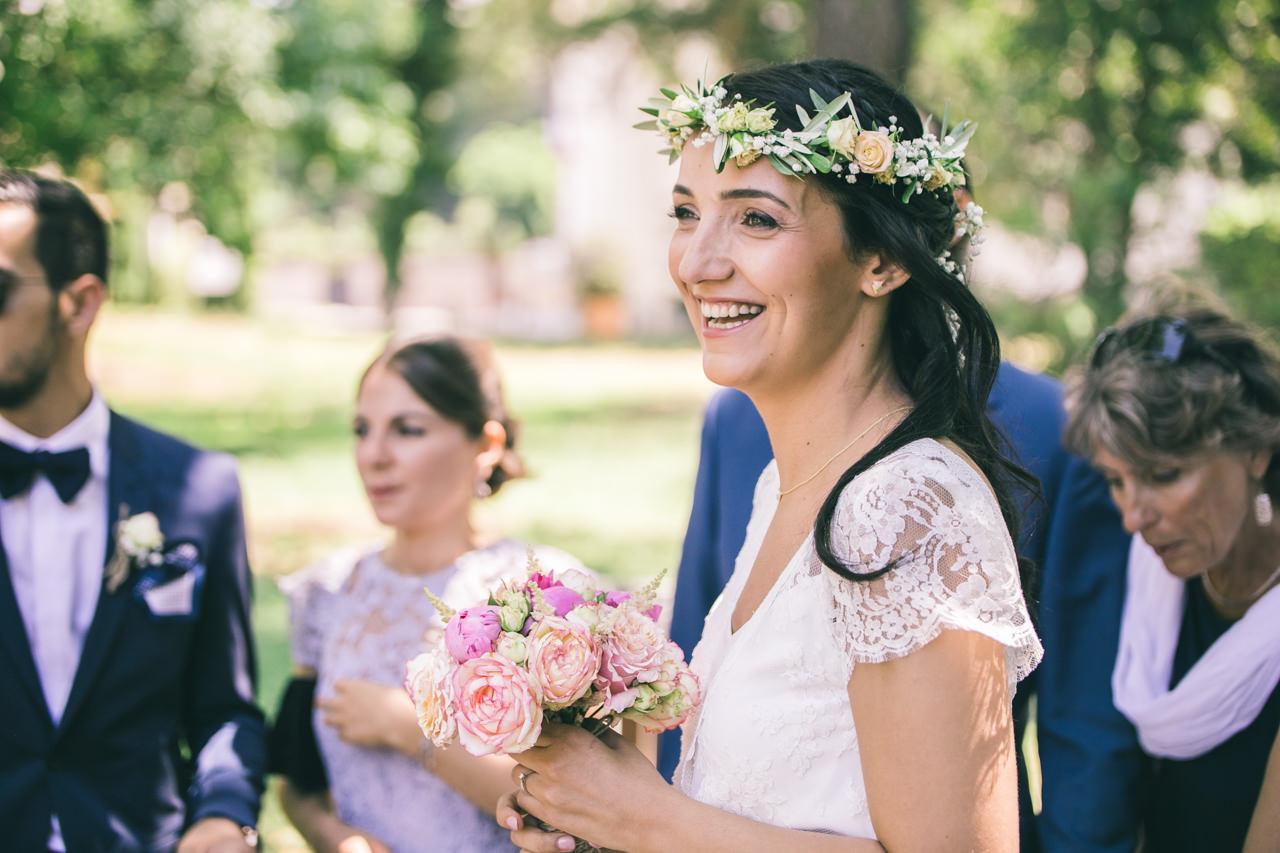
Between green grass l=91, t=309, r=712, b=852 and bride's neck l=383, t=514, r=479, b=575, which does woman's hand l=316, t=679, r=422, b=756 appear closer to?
bride's neck l=383, t=514, r=479, b=575

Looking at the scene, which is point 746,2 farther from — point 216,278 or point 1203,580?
point 216,278

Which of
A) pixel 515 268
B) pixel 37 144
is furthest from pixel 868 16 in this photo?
pixel 515 268

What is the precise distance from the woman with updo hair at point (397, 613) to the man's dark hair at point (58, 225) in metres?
0.88

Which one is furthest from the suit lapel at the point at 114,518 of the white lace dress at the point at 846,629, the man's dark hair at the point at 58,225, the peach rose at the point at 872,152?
the peach rose at the point at 872,152

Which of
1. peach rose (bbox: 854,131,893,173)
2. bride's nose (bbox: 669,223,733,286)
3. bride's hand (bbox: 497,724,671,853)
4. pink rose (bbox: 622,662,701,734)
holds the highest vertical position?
peach rose (bbox: 854,131,893,173)

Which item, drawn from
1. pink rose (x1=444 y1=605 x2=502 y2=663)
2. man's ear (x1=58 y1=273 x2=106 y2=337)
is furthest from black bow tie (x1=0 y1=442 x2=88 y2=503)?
pink rose (x1=444 y1=605 x2=502 y2=663)

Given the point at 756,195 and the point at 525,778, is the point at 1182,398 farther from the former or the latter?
the point at 525,778

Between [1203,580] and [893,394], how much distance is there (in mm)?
1582

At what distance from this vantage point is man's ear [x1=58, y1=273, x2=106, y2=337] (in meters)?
3.21

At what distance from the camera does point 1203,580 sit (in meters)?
3.19

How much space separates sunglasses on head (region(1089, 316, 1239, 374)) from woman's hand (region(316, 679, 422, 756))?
219 centimetres

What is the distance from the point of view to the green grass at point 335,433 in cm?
1016

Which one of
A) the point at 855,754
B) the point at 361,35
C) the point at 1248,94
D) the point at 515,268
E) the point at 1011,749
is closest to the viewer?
the point at 1011,749

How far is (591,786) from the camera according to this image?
2004mm
